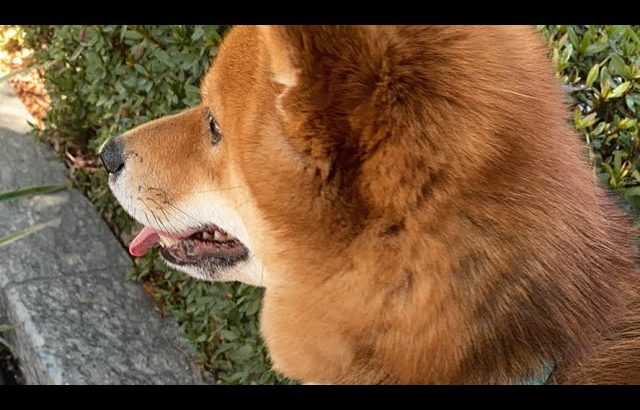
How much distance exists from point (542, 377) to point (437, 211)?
0.45 metres

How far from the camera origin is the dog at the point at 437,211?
161cm

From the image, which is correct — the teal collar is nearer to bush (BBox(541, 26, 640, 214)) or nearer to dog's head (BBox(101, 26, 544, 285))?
dog's head (BBox(101, 26, 544, 285))

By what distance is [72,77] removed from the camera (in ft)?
14.6

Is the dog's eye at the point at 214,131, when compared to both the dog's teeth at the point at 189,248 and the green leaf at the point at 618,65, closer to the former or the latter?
the dog's teeth at the point at 189,248

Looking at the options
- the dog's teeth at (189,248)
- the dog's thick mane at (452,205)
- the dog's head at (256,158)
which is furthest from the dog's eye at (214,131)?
the dog's thick mane at (452,205)

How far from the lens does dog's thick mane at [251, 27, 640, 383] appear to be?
5.28ft

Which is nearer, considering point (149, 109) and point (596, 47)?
point (596, 47)

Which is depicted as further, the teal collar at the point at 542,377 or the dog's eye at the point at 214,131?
the dog's eye at the point at 214,131

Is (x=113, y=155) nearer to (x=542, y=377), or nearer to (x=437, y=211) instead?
(x=437, y=211)

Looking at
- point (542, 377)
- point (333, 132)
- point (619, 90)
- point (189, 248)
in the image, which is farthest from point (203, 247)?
point (619, 90)

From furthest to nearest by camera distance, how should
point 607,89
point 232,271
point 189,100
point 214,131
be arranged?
point 189,100
point 607,89
point 232,271
point 214,131

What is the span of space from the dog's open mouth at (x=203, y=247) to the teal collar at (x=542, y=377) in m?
1.00

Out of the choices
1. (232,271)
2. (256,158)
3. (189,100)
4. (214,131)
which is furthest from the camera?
(189,100)

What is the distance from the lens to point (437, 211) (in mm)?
1634
